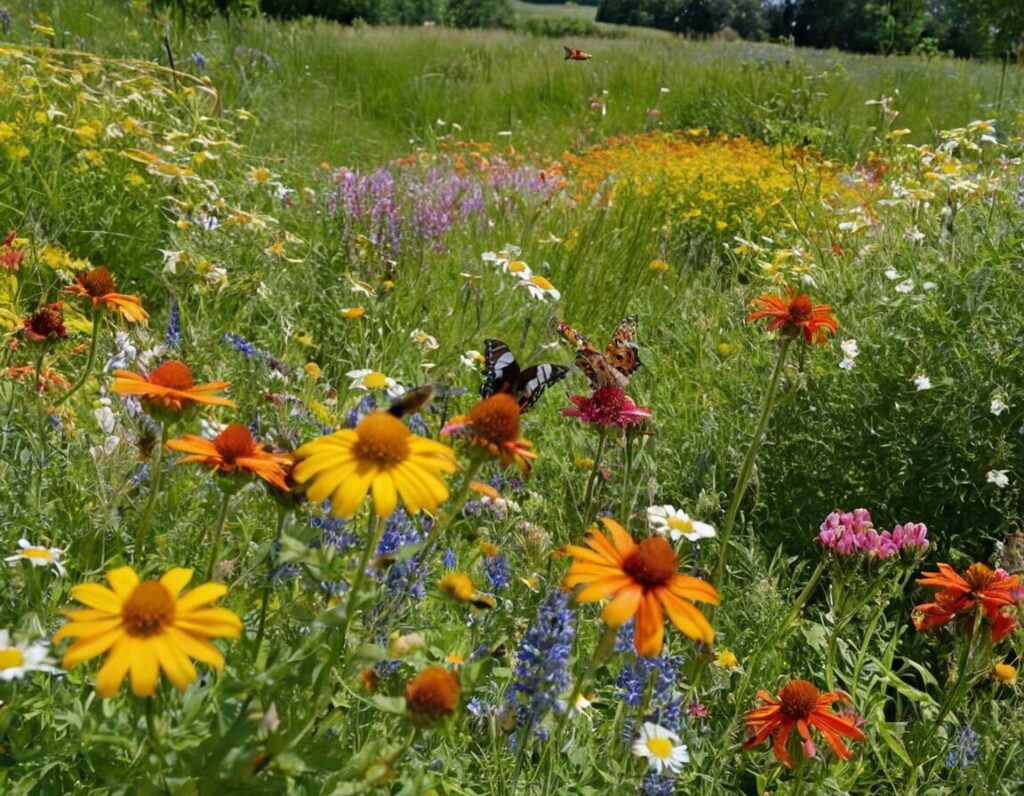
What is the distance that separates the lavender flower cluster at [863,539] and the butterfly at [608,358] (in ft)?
1.53

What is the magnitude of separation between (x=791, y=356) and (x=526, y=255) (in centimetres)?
162

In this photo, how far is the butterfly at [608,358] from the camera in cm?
171

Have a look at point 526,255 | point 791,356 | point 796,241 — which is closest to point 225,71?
point 526,255

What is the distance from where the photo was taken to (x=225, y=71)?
264 inches

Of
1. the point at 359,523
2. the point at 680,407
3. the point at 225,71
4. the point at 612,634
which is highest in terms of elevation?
the point at 225,71

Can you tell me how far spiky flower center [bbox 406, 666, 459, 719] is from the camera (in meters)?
0.85

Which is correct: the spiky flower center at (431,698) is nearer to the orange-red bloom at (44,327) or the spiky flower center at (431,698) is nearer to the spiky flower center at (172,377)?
the spiky flower center at (172,377)

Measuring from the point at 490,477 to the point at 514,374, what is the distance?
53 centimetres

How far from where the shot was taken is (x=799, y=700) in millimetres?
1249

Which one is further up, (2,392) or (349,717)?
(2,392)

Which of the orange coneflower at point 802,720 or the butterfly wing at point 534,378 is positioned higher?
the butterfly wing at point 534,378

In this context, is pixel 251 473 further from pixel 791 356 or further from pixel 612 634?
pixel 791 356

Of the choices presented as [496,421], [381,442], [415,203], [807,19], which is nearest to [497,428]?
[496,421]

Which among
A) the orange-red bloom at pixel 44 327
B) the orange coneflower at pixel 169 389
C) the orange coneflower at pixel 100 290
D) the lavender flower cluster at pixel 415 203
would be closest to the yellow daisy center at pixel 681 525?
the orange coneflower at pixel 169 389
